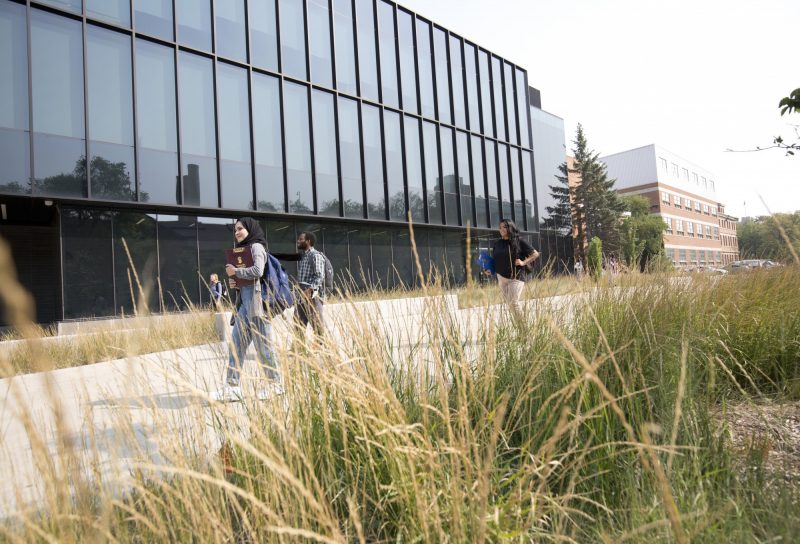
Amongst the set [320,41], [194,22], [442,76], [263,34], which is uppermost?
[442,76]

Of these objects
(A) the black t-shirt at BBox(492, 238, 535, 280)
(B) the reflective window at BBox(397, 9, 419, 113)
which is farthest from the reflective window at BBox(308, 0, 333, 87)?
(A) the black t-shirt at BBox(492, 238, 535, 280)

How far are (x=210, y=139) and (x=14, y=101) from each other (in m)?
4.35

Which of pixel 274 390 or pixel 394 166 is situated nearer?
pixel 274 390

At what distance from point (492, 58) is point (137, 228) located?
17751 mm

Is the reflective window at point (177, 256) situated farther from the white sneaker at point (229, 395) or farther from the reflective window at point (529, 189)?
the reflective window at point (529, 189)

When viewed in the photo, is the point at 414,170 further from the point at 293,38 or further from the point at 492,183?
the point at 293,38

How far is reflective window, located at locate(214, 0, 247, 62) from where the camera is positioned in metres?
14.9

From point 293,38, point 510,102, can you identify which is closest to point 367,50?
point 293,38

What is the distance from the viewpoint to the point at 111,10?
12.9 m

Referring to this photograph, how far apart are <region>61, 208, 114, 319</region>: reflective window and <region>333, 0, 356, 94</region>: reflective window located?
8982 millimetres

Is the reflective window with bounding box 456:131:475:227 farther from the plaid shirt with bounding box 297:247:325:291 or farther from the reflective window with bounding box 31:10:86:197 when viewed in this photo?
the plaid shirt with bounding box 297:247:325:291

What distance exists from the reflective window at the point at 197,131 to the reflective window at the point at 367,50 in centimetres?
602

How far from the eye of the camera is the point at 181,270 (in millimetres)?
14031

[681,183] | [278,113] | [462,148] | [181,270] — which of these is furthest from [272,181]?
[681,183]
